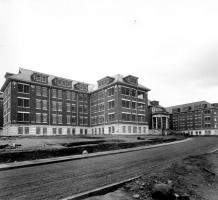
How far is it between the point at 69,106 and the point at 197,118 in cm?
6656

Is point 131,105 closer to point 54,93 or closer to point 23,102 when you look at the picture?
point 54,93

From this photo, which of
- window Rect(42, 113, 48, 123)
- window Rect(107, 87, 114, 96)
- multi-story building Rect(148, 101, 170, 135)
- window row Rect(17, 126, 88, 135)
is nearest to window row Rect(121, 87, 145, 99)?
window Rect(107, 87, 114, 96)

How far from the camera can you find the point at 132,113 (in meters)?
53.6

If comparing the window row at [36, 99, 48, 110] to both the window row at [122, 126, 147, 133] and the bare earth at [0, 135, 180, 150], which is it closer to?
the bare earth at [0, 135, 180, 150]

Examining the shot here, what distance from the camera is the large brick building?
4688 centimetres

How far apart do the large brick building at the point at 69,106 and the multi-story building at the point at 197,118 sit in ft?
160

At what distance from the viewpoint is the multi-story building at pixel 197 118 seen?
91.7 metres

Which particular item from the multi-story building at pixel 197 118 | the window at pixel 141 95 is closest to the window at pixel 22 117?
the window at pixel 141 95

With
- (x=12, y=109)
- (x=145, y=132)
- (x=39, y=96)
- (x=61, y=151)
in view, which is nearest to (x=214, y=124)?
(x=145, y=132)

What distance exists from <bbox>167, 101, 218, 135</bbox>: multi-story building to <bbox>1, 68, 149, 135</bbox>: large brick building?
48.7m

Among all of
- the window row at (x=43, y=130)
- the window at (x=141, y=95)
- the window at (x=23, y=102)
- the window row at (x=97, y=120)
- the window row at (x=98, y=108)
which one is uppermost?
the window at (x=141, y=95)

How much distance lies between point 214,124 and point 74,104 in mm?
66723

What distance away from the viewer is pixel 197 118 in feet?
318

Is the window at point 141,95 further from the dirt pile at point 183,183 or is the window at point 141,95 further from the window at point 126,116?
the dirt pile at point 183,183
